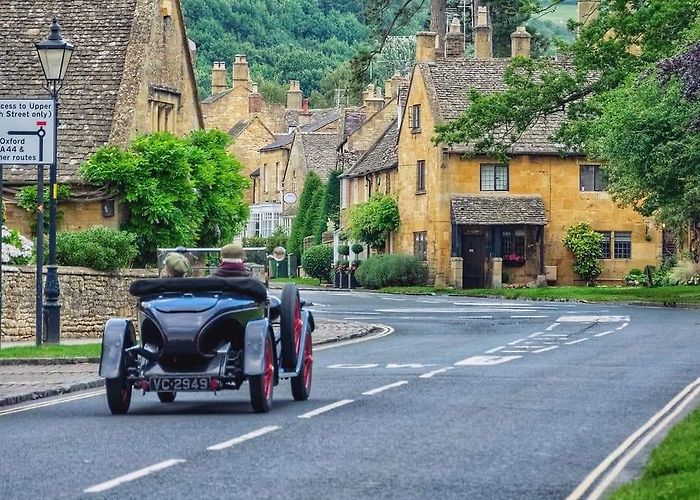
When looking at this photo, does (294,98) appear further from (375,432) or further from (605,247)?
(375,432)

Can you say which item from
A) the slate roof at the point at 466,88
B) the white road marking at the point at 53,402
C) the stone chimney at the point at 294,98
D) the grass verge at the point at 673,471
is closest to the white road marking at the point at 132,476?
the grass verge at the point at 673,471

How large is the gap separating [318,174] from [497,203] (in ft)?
111

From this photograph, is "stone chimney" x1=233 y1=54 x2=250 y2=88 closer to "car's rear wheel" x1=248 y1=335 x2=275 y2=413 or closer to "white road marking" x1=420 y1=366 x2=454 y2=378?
"white road marking" x1=420 y1=366 x2=454 y2=378

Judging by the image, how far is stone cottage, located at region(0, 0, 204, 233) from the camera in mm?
38906

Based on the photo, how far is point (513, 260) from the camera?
76000 millimetres

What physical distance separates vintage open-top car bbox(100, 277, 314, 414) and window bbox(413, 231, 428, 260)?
6092 cm

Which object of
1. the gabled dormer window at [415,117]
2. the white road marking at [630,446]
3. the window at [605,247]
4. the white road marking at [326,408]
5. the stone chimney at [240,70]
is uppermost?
the stone chimney at [240,70]

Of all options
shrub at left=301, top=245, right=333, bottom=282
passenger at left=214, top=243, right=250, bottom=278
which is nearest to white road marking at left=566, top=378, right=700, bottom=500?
passenger at left=214, top=243, right=250, bottom=278

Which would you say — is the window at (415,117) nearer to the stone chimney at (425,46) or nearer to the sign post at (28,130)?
the stone chimney at (425,46)

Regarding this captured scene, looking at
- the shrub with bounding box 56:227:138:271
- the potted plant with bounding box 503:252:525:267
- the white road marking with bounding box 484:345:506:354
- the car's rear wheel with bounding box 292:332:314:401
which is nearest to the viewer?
the car's rear wheel with bounding box 292:332:314:401

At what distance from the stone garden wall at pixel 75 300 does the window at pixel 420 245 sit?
43731 mm

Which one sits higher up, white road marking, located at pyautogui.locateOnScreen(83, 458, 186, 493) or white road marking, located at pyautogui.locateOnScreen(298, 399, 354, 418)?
white road marking, located at pyautogui.locateOnScreen(298, 399, 354, 418)

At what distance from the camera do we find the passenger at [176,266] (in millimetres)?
18750

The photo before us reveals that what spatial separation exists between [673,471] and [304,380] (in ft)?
23.8
